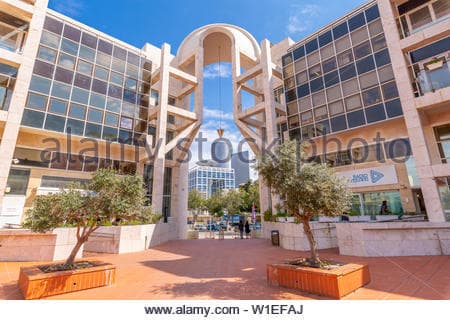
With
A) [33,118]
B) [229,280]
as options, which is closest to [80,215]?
[229,280]

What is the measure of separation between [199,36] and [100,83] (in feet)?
42.1

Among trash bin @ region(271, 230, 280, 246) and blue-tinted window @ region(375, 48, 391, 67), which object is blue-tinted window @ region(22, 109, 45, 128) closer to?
trash bin @ region(271, 230, 280, 246)

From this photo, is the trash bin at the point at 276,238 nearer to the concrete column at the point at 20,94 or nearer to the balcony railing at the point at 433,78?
the balcony railing at the point at 433,78

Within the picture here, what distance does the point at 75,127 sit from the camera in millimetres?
20891

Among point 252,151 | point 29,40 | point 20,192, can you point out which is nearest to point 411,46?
point 252,151

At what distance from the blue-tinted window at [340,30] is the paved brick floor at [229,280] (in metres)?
20.0

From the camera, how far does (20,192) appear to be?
19.0 m

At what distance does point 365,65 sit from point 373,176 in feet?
31.3

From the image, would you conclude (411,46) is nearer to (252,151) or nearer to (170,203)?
(252,151)

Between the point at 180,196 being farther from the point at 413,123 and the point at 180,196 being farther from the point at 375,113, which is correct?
the point at 413,123

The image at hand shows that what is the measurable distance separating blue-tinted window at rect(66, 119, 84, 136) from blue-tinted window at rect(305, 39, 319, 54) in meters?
23.3

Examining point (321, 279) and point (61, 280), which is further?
point (61, 280)

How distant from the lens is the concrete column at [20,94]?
53.4ft

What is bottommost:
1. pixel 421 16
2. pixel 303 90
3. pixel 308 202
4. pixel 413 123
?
pixel 308 202
